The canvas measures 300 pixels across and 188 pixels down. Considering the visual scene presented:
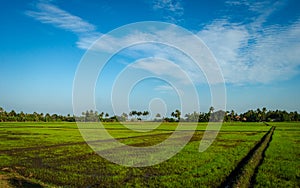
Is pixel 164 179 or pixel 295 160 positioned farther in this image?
pixel 295 160

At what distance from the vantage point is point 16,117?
85.9m

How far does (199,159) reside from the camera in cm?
1336

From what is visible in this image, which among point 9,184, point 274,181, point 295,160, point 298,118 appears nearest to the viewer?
point 9,184

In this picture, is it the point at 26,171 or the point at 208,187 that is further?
the point at 26,171

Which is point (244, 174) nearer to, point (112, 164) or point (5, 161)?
point (112, 164)

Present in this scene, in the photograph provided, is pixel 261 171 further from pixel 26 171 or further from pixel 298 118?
pixel 298 118

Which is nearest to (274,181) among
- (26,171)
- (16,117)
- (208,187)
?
(208,187)

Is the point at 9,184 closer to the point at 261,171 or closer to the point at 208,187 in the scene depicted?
the point at 208,187

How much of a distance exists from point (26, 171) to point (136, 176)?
4.17 m

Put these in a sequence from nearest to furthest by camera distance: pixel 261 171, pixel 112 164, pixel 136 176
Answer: pixel 136 176 < pixel 261 171 < pixel 112 164

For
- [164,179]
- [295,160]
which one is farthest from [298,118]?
[164,179]

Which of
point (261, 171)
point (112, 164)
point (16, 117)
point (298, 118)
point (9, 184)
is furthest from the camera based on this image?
point (298, 118)

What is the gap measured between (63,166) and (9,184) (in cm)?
307

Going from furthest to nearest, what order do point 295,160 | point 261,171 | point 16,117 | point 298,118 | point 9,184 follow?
point 298,118, point 16,117, point 295,160, point 261,171, point 9,184
